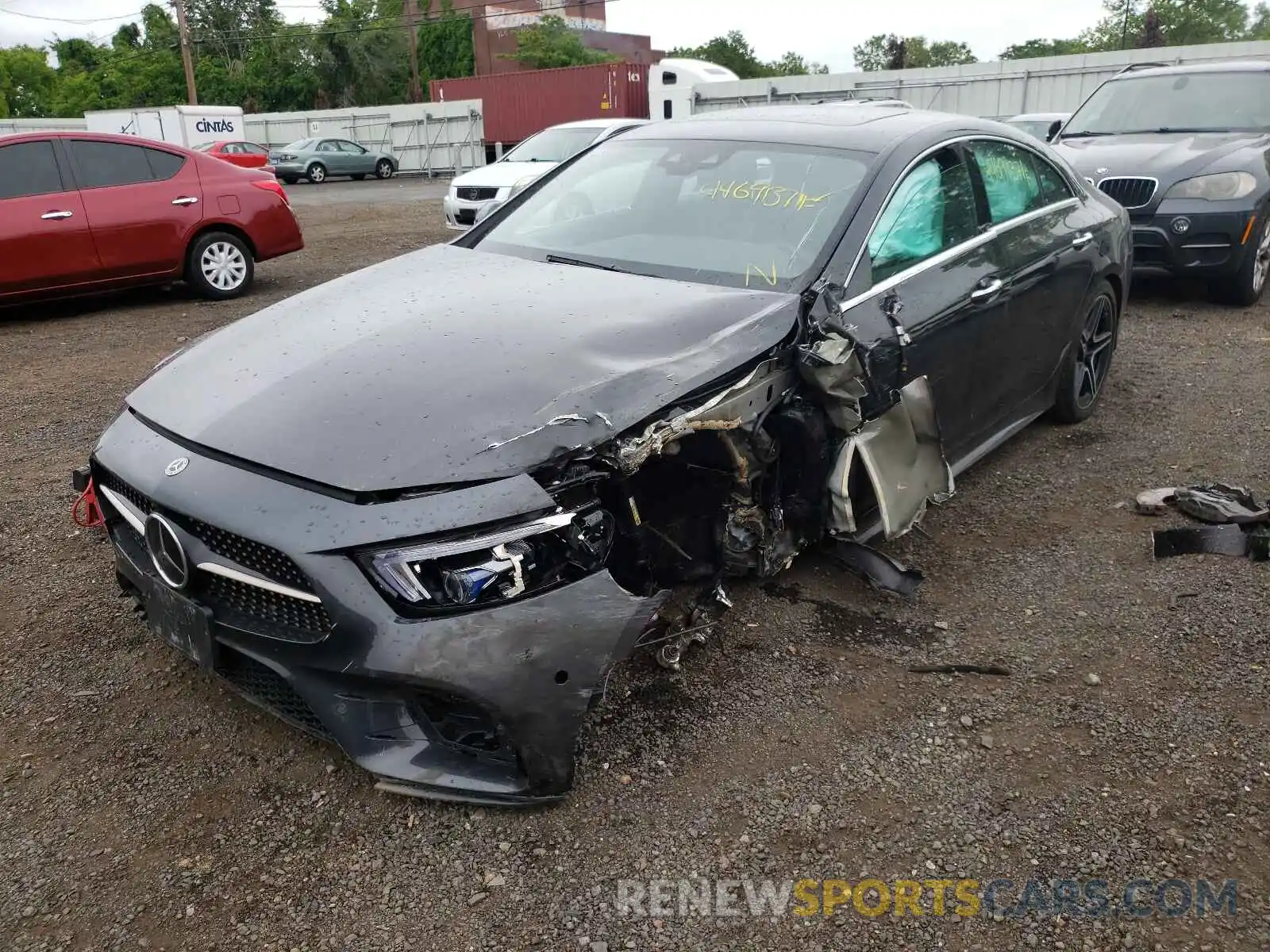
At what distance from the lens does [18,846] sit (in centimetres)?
233

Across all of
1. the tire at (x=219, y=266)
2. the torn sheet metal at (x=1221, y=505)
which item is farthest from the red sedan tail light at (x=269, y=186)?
the torn sheet metal at (x=1221, y=505)

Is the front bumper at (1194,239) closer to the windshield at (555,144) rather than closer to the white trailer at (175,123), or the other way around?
the windshield at (555,144)

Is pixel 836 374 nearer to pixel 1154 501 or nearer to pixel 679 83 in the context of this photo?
pixel 1154 501

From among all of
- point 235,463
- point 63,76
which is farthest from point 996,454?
point 63,76

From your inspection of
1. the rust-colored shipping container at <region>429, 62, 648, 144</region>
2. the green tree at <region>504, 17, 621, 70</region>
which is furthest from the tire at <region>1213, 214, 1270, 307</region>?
the green tree at <region>504, 17, 621, 70</region>

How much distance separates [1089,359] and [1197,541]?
1586 millimetres

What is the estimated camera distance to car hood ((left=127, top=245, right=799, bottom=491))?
7.59 ft

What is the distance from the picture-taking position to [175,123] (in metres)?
25.9

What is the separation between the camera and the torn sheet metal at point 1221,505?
12.6ft

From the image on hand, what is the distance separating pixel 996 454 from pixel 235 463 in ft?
11.9

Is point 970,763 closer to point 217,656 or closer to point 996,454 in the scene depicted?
point 217,656

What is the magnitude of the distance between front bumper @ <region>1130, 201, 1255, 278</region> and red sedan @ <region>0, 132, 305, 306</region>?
7407 mm

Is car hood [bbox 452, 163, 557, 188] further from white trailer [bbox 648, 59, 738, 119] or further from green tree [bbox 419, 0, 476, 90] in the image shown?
green tree [bbox 419, 0, 476, 90]

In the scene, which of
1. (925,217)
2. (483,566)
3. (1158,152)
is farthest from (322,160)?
(483,566)
